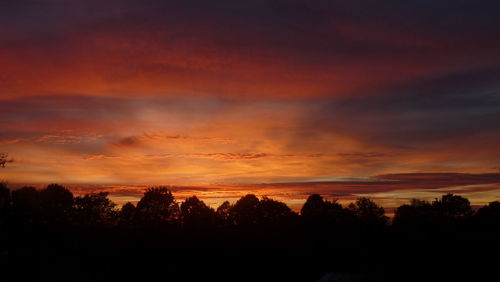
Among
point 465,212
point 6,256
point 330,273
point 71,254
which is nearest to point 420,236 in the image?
point 330,273

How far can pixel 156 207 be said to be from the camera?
4692 inches

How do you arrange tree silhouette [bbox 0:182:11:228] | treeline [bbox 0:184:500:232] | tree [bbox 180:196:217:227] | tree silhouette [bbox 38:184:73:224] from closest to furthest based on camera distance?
tree silhouette [bbox 0:182:11:228] → tree silhouette [bbox 38:184:73:224] → treeline [bbox 0:184:500:232] → tree [bbox 180:196:217:227]

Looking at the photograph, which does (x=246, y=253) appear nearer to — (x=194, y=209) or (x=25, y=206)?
(x=25, y=206)

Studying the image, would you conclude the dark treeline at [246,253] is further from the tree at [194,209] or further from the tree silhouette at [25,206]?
the tree at [194,209]

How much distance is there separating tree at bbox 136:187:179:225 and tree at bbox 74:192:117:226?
453 inches

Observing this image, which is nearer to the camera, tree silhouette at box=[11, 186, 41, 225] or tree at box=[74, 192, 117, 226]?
tree silhouette at box=[11, 186, 41, 225]

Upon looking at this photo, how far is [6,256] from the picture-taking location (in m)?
29.5

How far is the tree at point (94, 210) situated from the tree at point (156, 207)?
1152 centimetres

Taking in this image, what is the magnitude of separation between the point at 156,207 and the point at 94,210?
20.0 metres

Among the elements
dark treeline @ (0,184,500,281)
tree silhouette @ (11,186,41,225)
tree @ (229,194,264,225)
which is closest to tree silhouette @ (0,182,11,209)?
tree silhouette @ (11,186,41,225)

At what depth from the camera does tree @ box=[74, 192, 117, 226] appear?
117062 millimetres

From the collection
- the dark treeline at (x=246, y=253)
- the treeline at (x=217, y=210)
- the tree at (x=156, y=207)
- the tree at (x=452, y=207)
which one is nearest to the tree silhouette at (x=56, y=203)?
the treeline at (x=217, y=210)

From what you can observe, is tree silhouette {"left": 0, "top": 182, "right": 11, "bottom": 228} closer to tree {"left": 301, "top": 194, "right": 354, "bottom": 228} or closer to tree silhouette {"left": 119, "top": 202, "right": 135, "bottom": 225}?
tree silhouette {"left": 119, "top": 202, "right": 135, "bottom": 225}

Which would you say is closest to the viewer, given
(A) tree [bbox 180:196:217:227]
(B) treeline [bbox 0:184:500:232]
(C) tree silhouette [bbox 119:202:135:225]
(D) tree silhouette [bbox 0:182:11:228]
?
(D) tree silhouette [bbox 0:182:11:228]
